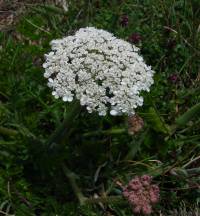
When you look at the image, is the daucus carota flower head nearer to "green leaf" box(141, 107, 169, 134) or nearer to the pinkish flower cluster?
the pinkish flower cluster

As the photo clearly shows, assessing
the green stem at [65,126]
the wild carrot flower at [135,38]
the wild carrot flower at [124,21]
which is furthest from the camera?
the wild carrot flower at [124,21]

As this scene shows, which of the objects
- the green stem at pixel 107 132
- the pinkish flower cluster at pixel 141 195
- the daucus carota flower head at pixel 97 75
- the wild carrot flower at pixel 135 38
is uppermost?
the daucus carota flower head at pixel 97 75

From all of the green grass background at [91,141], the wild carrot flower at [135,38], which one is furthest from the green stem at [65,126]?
the wild carrot flower at [135,38]

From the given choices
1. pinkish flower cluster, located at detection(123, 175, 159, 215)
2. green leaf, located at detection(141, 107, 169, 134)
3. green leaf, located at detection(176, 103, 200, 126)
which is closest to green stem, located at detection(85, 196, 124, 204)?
pinkish flower cluster, located at detection(123, 175, 159, 215)

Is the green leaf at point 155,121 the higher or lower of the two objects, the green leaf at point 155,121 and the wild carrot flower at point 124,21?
the lower

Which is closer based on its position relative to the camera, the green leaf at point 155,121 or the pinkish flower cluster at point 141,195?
the pinkish flower cluster at point 141,195

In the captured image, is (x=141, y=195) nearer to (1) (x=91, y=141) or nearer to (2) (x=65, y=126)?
(2) (x=65, y=126)

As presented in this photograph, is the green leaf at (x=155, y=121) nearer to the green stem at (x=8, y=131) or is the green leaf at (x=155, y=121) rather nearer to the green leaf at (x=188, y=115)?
the green leaf at (x=188, y=115)

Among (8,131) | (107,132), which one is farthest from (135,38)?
(8,131)
